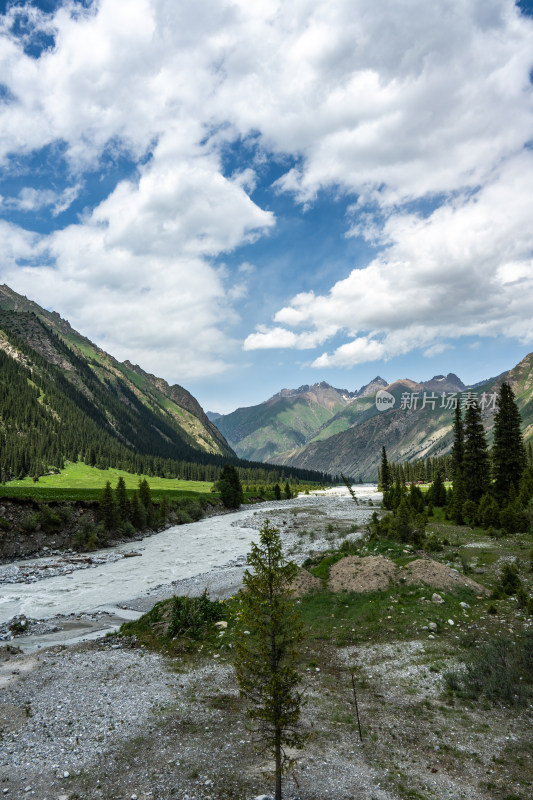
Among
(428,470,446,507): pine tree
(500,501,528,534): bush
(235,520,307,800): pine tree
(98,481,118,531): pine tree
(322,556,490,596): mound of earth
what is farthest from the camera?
(428,470,446,507): pine tree

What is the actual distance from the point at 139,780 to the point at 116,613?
888 inches

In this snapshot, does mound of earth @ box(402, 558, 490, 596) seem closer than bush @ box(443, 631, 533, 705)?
No

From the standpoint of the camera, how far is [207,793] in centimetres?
1142

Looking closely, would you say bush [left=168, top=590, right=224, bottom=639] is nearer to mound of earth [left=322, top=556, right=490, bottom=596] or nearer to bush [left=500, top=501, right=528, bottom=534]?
mound of earth [left=322, top=556, right=490, bottom=596]

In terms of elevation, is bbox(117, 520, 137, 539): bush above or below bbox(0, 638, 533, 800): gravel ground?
below

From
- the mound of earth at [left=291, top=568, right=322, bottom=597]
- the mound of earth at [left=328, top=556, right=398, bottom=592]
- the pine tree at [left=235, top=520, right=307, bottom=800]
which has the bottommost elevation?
the mound of earth at [left=291, top=568, right=322, bottom=597]

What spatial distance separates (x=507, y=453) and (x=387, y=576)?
43012mm

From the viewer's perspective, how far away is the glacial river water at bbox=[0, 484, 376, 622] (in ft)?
115

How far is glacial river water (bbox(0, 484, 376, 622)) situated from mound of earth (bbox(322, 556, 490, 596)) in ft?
65.6

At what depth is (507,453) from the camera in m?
60.3

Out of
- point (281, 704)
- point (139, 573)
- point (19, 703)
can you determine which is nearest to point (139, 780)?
point (281, 704)

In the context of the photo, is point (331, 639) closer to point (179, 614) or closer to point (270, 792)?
point (179, 614)

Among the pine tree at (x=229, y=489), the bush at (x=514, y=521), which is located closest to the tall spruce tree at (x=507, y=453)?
the bush at (x=514, y=521)

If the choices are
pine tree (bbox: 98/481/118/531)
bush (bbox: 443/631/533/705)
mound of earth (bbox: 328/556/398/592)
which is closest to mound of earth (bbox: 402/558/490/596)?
mound of earth (bbox: 328/556/398/592)
